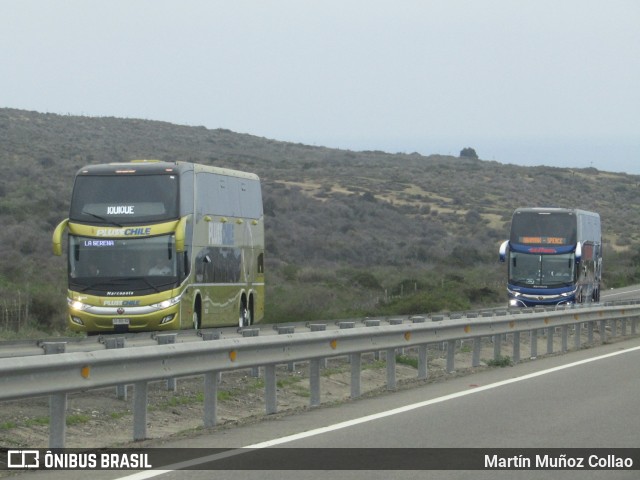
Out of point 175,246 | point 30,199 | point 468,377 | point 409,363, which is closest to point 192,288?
point 175,246

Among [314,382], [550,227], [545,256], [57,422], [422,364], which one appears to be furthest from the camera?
[545,256]

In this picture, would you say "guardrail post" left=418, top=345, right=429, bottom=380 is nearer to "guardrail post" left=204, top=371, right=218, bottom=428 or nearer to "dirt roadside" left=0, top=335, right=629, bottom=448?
"dirt roadside" left=0, top=335, right=629, bottom=448

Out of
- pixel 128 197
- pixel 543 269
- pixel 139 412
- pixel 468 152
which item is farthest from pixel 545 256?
pixel 468 152

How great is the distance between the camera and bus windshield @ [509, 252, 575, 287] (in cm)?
4712

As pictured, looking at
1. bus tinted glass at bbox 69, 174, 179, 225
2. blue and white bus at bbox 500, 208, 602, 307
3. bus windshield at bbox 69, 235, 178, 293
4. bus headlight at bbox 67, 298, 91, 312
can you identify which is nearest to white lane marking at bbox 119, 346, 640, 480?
bus windshield at bbox 69, 235, 178, 293

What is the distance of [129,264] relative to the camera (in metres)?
26.5

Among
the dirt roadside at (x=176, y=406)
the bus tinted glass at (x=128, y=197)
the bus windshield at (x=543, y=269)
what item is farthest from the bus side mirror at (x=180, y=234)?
the bus windshield at (x=543, y=269)

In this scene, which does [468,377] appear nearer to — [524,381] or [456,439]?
[524,381]

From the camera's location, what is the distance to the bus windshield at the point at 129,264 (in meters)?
26.5

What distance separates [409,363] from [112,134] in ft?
313

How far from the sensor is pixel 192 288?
27.3 metres

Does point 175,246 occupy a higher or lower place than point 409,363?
higher

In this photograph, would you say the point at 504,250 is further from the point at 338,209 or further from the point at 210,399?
the point at 338,209

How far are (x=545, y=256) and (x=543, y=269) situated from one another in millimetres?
474
